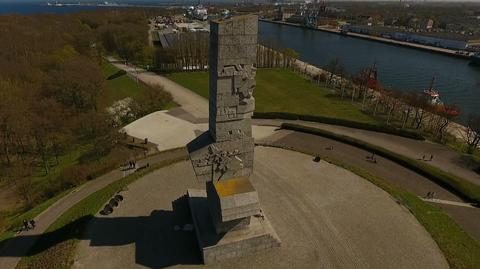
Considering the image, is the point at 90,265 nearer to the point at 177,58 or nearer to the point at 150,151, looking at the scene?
the point at 150,151

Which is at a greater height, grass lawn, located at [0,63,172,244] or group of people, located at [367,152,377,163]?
group of people, located at [367,152,377,163]

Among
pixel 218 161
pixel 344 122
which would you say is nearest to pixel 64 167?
pixel 218 161

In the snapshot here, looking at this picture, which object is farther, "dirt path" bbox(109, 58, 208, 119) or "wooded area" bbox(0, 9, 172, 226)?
"dirt path" bbox(109, 58, 208, 119)

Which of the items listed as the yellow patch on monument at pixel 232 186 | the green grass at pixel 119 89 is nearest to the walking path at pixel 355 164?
the green grass at pixel 119 89

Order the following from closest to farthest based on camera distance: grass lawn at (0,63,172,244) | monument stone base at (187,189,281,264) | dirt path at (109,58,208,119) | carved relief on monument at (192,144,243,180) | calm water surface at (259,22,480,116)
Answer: carved relief on monument at (192,144,243,180) < monument stone base at (187,189,281,264) < grass lawn at (0,63,172,244) < dirt path at (109,58,208,119) < calm water surface at (259,22,480,116)

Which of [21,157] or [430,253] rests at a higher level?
[430,253]

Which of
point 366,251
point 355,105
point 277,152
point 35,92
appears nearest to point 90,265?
point 366,251

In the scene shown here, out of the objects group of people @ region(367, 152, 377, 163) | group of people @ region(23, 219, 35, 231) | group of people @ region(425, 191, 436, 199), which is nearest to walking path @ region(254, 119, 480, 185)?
group of people @ region(367, 152, 377, 163)

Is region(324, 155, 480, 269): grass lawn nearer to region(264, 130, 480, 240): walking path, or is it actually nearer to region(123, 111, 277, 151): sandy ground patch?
region(264, 130, 480, 240): walking path
